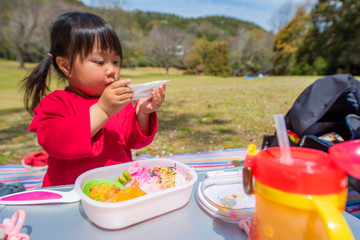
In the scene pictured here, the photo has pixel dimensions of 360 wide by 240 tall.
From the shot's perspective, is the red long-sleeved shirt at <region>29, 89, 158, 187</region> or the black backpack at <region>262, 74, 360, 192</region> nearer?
the red long-sleeved shirt at <region>29, 89, 158, 187</region>

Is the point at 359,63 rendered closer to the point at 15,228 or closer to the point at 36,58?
the point at 15,228

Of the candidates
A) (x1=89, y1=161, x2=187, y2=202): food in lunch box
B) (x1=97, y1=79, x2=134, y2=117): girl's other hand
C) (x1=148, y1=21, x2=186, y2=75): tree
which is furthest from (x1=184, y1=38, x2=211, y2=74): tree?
(x1=89, y1=161, x2=187, y2=202): food in lunch box

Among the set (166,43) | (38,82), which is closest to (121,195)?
(38,82)

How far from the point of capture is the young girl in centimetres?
96

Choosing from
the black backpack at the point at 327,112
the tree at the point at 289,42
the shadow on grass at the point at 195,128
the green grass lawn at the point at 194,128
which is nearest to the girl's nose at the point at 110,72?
the black backpack at the point at 327,112

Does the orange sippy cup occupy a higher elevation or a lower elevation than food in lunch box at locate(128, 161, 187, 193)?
higher

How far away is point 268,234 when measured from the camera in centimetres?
50

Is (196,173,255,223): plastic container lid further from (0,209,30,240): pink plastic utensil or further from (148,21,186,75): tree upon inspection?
(148,21,186,75): tree

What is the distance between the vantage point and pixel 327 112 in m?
2.20

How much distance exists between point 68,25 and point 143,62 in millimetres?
38813

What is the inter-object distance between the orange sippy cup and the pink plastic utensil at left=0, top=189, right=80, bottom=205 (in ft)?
2.30

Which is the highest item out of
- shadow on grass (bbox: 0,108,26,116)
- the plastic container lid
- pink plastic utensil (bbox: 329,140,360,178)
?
pink plastic utensil (bbox: 329,140,360,178)

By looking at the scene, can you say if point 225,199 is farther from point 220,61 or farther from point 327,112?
point 220,61

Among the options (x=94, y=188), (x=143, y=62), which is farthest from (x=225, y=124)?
(x=143, y=62)
